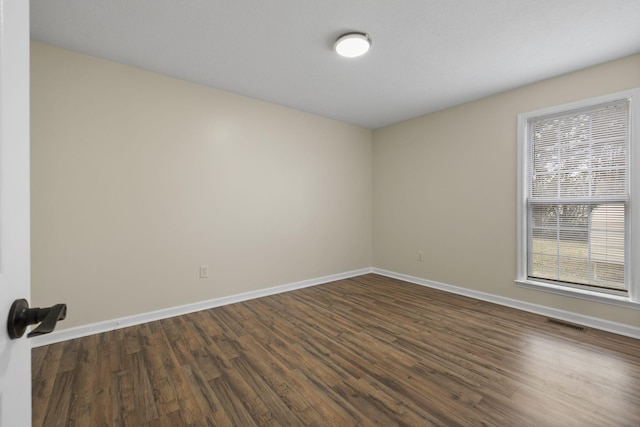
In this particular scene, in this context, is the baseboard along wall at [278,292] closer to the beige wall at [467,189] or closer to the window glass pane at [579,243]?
the beige wall at [467,189]

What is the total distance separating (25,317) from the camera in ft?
1.89

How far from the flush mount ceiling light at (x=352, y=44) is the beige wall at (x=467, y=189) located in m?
2.05

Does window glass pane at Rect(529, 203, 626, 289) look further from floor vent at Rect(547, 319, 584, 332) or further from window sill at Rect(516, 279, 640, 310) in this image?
floor vent at Rect(547, 319, 584, 332)

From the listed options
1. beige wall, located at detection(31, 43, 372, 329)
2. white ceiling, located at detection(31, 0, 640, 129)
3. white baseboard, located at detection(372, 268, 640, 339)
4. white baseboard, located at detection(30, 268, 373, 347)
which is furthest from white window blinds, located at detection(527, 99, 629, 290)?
white baseboard, located at detection(30, 268, 373, 347)

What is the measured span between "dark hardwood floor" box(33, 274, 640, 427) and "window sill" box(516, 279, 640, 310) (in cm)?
31

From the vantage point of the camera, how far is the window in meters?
2.61

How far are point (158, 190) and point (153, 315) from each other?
50.9 inches

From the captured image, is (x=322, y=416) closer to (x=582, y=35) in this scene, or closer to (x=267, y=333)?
(x=267, y=333)

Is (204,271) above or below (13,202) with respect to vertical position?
below

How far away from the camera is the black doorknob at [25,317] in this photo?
55 centimetres

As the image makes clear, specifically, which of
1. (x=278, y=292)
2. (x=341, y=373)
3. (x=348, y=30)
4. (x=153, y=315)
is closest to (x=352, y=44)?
(x=348, y=30)

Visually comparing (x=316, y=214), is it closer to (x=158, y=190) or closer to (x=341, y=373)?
(x=158, y=190)

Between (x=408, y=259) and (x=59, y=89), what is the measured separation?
179 inches

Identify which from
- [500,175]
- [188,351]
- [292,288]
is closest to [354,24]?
[500,175]
